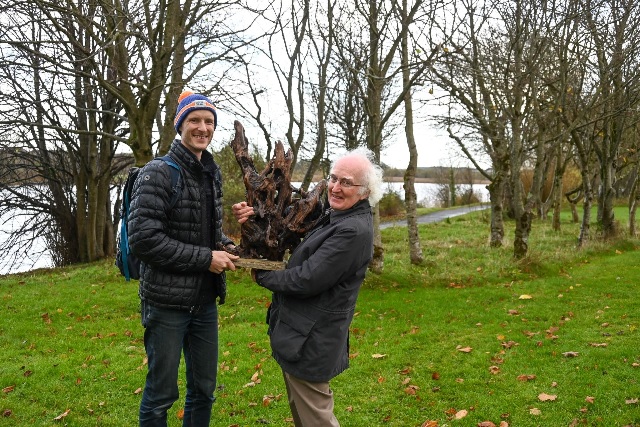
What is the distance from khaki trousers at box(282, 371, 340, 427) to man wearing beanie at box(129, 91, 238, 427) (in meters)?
0.72

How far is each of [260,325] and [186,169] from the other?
492 cm

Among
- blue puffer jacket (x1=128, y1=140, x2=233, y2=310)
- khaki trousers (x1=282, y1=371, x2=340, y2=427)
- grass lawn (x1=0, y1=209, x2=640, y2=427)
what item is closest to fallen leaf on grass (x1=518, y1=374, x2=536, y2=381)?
grass lawn (x1=0, y1=209, x2=640, y2=427)

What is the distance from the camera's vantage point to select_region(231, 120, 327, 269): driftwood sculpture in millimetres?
3186

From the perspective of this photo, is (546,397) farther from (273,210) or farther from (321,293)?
(273,210)

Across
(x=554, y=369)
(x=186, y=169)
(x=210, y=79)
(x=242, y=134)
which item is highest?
(x=210, y=79)

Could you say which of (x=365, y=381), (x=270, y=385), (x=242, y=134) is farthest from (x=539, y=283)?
(x=242, y=134)

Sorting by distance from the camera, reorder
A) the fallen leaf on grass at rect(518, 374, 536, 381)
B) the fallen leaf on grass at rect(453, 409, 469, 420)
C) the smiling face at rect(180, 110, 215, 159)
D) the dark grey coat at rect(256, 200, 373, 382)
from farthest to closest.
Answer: the fallen leaf on grass at rect(518, 374, 536, 381) → the fallen leaf on grass at rect(453, 409, 469, 420) → the smiling face at rect(180, 110, 215, 159) → the dark grey coat at rect(256, 200, 373, 382)

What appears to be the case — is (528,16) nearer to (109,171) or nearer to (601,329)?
(601,329)

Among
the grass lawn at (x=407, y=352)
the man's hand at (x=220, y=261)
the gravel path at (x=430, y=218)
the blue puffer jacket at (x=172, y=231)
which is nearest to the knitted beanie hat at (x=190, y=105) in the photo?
the blue puffer jacket at (x=172, y=231)

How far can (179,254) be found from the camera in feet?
9.52

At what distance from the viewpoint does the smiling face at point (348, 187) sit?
9.87 feet

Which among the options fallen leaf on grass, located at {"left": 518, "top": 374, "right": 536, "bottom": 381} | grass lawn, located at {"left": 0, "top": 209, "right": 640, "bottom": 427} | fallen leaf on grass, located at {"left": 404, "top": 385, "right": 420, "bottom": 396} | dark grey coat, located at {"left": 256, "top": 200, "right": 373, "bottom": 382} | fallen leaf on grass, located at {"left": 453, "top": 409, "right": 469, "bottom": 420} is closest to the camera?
dark grey coat, located at {"left": 256, "top": 200, "right": 373, "bottom": 382}

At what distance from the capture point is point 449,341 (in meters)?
6.78

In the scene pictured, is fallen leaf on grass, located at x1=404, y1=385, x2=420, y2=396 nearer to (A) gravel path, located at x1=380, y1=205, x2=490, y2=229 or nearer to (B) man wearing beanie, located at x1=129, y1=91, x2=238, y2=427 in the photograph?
(B) man wearing beanie, located at x1=129, y1=91, x2=238, y2=427
